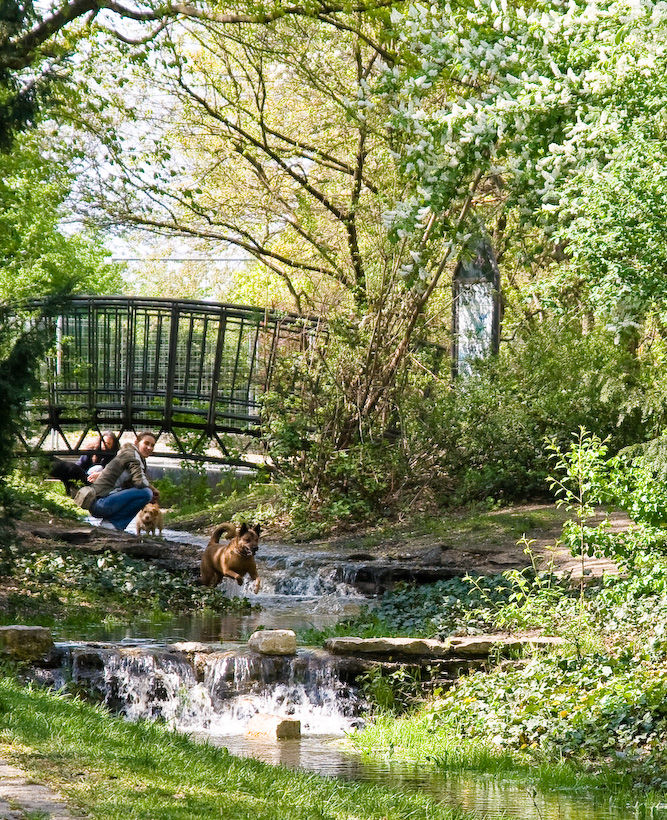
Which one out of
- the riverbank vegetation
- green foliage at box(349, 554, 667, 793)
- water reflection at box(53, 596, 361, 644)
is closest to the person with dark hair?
water reflection at box(53, 596, 361, 644)

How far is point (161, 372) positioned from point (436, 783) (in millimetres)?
16717

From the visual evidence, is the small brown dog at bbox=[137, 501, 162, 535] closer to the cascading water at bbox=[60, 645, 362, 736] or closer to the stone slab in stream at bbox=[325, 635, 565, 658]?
the cascading water at bbox=[60, 645, 362, 736]

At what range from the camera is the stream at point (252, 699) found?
20.3ft

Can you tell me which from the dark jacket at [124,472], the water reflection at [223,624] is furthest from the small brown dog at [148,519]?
the water reflection at [223,624]

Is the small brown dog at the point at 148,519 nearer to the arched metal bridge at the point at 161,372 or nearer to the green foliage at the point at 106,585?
the green foliage at the point at 106,585

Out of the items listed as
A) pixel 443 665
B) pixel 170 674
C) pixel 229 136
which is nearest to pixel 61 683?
pixel 170 674

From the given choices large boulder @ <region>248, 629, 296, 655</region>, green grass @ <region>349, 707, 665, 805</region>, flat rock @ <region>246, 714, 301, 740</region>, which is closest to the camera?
green grass @ <region>349, 707, 665, 805</region>

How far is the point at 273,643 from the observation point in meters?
8.91

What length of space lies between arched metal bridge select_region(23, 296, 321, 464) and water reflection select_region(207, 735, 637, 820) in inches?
530

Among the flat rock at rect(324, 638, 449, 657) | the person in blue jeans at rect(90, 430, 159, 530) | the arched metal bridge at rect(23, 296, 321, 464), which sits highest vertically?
the arched metal bridge at rect(23, 296, 321, 464)

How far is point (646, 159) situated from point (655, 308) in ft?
7.33

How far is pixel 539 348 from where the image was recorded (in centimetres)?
1850

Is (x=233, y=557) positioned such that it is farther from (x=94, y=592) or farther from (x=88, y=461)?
(x=88, y=461)

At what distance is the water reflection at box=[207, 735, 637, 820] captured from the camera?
5766 mm
